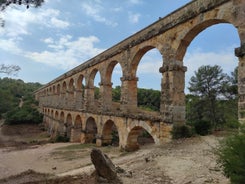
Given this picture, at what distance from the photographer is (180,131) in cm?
934

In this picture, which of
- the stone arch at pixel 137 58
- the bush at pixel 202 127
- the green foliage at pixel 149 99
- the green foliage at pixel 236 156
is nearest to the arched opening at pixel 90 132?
the stone arch at pixel 137 58

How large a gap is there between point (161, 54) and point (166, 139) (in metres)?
3.84

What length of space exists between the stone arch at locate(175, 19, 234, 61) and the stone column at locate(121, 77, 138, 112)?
3656 millimetres

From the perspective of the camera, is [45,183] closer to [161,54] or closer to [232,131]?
[232,131]

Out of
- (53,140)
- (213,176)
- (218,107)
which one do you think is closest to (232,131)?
(213,176)

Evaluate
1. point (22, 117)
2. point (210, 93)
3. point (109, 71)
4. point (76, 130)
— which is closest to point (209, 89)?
point (210, 93)

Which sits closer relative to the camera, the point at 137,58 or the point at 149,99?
the point at 137,58

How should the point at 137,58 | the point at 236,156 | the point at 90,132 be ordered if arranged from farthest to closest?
the point at 90,132
the point at 137,58
the point at 236,156

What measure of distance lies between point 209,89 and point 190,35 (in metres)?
10.7

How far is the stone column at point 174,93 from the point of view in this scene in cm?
971

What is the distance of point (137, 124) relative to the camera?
11.4 metres

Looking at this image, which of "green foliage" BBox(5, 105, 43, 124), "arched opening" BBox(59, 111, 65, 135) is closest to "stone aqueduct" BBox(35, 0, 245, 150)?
"arched opening" BBox(59, 111, 65, 135)

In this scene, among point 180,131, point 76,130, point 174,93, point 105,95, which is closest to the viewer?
point 180,131

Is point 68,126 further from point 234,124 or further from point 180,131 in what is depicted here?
point 234,124
